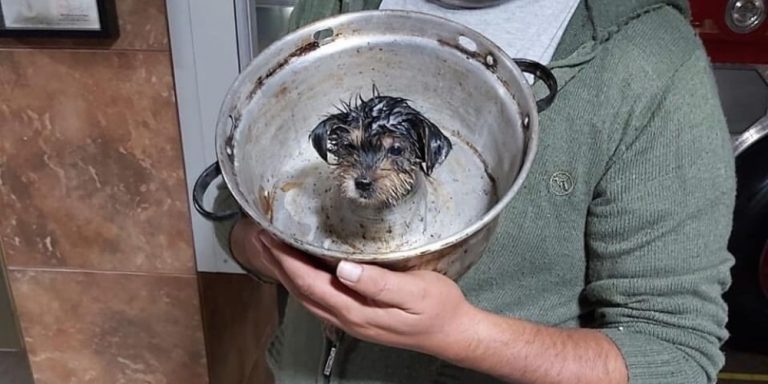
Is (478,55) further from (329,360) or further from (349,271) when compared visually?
(329,360)

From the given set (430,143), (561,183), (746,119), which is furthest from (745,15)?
(430,143)

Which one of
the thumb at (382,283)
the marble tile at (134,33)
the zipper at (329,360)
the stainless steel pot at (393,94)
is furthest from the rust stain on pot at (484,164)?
the marble tile at (134,33)

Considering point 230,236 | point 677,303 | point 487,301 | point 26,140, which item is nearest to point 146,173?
point 26,140

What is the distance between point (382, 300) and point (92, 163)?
82cm

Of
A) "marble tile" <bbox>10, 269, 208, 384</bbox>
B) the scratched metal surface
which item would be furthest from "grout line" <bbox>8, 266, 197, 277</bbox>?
the scratched metal surface

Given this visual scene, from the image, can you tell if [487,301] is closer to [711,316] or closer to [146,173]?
[711,316]

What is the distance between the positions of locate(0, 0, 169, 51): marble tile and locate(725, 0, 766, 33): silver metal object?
0.88 meters

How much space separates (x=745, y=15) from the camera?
140cm

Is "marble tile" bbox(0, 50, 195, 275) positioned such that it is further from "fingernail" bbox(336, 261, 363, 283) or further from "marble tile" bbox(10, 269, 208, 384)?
"fingernail" bbox(336, 261, 363, 283)

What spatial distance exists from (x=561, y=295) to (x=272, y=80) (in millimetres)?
298

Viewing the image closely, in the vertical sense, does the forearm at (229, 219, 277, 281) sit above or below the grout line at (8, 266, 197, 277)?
above

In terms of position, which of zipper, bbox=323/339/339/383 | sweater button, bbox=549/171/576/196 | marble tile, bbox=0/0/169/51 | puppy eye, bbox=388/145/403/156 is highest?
puppy eye, bbox=388/145/403/156

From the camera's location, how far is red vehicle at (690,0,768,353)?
1.40m

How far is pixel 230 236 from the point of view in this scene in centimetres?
77
